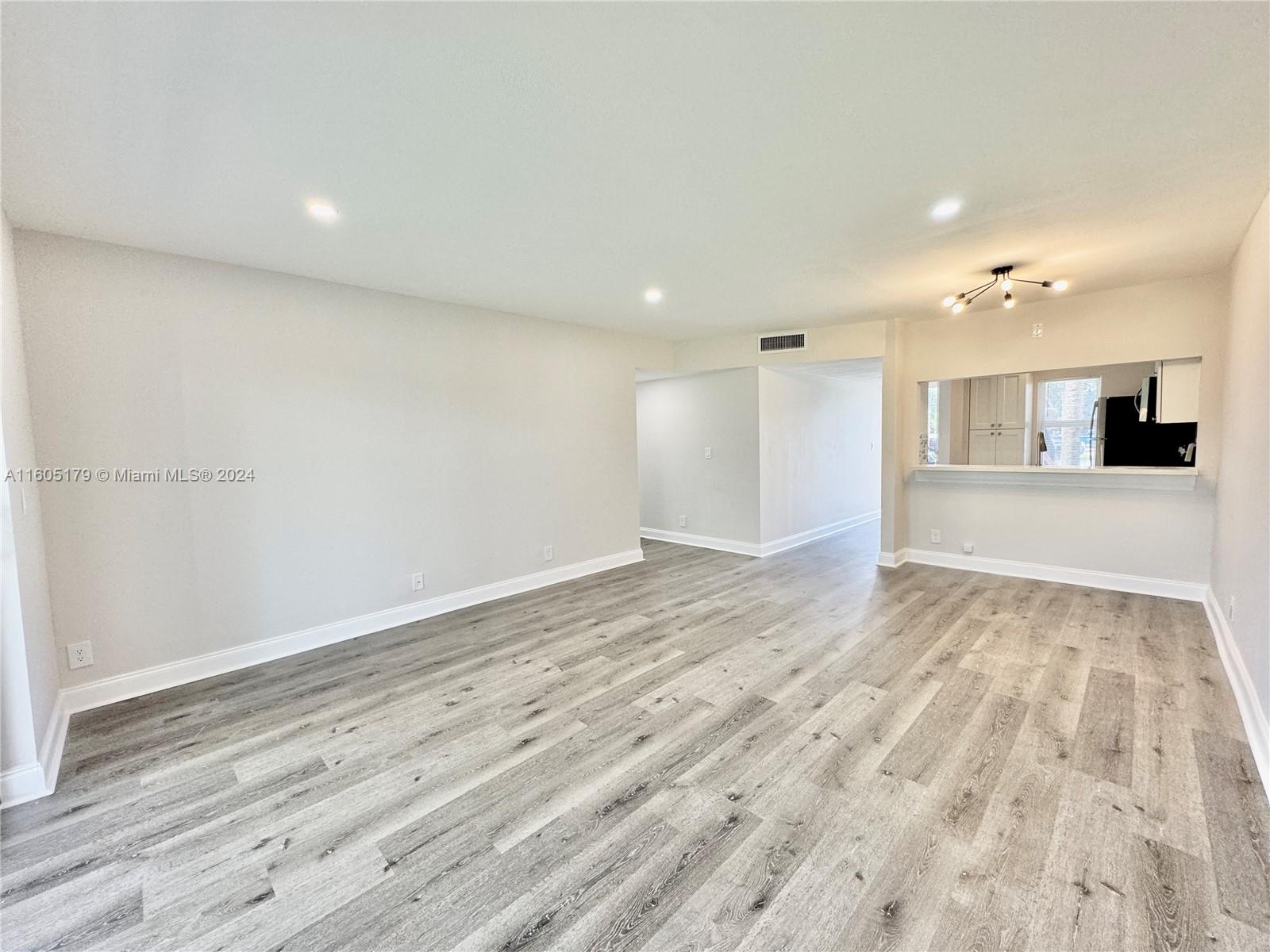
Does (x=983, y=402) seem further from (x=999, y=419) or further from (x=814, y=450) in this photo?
(x=814, y=450)

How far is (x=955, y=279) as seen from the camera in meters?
3.59

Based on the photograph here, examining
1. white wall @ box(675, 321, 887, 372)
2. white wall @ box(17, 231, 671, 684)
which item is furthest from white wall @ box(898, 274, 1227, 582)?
white wall @ box(17, 231, 671, 684)

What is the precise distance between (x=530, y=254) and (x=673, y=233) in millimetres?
862

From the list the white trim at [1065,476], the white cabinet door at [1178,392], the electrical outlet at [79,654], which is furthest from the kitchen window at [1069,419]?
the electrical outlet at [79,654]

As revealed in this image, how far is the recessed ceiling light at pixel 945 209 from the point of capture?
7.77 ft

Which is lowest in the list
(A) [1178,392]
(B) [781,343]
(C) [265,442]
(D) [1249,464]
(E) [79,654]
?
(E) [79,654]

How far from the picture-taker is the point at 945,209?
245 cm

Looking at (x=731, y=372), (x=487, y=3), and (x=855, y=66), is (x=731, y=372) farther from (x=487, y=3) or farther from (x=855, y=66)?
(x=487, y=3)

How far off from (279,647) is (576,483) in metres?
2.64

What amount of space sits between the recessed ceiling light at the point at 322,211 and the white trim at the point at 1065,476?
5.23 metres

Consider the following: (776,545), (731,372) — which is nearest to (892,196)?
(731,372)

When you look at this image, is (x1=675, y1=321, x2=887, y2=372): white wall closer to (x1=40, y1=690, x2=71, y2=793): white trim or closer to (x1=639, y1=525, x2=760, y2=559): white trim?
(x1=639, y1=525, x2=760, y2=559): white trim

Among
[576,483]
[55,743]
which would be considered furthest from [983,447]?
[55,743]

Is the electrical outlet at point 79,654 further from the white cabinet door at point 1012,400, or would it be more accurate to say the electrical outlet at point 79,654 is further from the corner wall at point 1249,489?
the white cabinet door at point 1012,400
